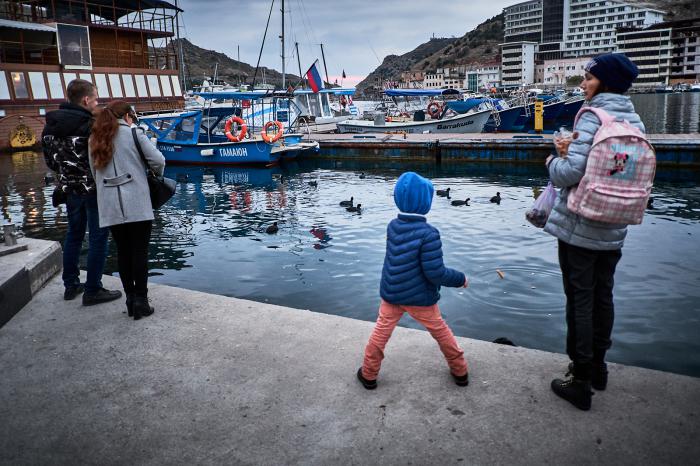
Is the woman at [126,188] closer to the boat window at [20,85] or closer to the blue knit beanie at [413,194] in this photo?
the blue knit beanie at [413,194]

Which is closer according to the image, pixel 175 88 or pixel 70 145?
pixel 70 145

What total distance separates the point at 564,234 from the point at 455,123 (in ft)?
98.4

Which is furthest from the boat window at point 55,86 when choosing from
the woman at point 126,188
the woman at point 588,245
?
the woman at point 588,245

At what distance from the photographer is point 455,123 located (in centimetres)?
3222

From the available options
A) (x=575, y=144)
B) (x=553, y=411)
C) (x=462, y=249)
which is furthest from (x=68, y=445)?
(x=462, y=249)

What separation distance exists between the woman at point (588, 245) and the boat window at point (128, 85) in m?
37.6

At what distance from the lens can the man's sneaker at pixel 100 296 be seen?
17.0 ft

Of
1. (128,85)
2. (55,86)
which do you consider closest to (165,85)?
(128,85)

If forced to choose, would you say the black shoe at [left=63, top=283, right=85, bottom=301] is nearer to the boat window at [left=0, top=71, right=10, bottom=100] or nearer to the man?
the man

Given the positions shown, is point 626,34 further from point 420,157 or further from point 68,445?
point 68,445

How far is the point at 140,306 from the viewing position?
482 cm

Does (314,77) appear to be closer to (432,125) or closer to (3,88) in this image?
(432,125)

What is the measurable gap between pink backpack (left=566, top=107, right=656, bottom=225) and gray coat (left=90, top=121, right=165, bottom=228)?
3.42 meters

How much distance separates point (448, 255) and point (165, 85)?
34.6 meters
